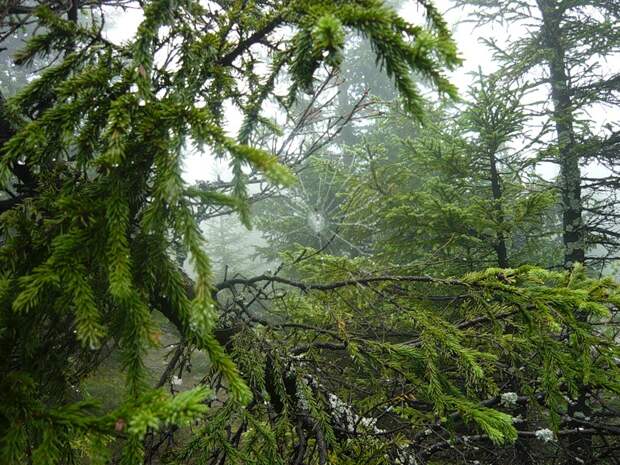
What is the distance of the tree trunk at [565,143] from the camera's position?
23.9 feet

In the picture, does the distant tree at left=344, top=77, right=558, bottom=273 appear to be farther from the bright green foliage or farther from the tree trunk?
the bright green foliage

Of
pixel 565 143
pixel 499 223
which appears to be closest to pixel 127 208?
pixel 499 223

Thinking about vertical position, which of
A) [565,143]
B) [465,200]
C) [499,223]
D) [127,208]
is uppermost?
[565,143]

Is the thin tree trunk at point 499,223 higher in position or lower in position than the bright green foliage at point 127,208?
higher

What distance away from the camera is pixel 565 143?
7.19 metres

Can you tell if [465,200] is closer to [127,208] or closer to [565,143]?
[565,143]

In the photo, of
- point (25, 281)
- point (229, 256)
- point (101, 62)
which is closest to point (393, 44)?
point (101, 62)

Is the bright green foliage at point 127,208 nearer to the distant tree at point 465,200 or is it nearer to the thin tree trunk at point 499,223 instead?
the distant tree at point 465,200

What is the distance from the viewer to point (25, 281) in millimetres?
1056

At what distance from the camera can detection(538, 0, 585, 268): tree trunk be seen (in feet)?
Result: 23.9

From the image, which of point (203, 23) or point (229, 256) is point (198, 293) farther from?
point (229, 256)

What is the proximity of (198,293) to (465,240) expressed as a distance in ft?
18.3

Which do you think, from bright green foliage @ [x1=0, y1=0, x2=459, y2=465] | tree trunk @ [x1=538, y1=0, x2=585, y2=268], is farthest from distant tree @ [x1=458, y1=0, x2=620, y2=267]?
bright green foliage @ [x1=0, y1=0, x2=459, y2=465]

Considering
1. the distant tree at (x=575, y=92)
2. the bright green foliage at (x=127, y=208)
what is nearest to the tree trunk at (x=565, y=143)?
the distant tree at (x=575, y=92)
